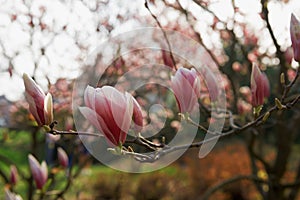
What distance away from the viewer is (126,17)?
2359 mm

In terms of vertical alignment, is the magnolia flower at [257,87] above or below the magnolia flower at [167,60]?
above

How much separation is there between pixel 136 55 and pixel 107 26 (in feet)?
1.46

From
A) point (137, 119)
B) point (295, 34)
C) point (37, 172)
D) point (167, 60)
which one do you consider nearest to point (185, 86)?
point (137, 119)

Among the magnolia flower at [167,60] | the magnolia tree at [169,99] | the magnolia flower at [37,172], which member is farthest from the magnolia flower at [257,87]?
the magnolia flower at [37,172]

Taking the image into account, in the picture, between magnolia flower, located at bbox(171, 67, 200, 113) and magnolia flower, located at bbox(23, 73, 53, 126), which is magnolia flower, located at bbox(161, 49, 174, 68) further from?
magnolia flower, located at bbox(23, 73, 53, 126)

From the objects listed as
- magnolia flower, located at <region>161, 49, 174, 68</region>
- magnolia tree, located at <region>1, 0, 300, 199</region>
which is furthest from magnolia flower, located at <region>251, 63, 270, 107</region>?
magnolia flower, located at <region>161, 49, 174, 68</region>

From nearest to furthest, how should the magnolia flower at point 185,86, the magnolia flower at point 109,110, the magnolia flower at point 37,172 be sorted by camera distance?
the magnolia flower at point 109,110 → the magnolia flower at point 185,86 → the magnolia flower at point 37,172

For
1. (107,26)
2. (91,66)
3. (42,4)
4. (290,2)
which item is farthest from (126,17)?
(290,2)

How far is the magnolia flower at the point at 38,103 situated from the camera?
2.91ft

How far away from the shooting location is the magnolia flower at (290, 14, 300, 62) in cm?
95

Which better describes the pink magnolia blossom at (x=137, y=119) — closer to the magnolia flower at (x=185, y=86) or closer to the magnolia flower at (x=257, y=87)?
the magnolia flower at (x=185, y=86)

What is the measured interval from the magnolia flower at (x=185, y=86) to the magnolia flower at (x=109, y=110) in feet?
0.42

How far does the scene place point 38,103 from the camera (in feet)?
2.93

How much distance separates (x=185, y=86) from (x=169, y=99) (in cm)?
275
